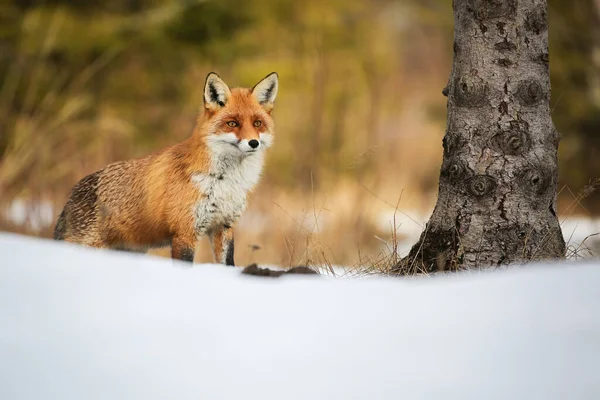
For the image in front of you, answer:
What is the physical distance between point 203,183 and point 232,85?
5.70 metres

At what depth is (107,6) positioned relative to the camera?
32.5 ft

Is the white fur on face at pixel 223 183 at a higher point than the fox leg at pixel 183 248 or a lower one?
higher

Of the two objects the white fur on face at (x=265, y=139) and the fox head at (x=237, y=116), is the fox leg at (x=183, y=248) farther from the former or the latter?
the white fur on face at (x=265, y=139)

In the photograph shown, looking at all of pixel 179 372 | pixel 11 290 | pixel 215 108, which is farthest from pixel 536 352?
pixel 215 108

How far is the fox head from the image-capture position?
4324 millimetres

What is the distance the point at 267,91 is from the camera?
4512 millimetres

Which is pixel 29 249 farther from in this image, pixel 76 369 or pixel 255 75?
pixel 255 75

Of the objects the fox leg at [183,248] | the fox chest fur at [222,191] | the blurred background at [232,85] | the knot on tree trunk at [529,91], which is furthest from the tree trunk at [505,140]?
the blurred background at [232,85]

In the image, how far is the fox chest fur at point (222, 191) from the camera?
432cm

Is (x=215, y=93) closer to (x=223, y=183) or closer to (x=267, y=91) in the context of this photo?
(x=267, y=91)

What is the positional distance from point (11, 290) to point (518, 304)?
1.76 m

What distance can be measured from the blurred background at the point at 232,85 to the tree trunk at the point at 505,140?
3283 millimetres

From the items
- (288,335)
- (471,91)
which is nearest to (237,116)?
(471,91)

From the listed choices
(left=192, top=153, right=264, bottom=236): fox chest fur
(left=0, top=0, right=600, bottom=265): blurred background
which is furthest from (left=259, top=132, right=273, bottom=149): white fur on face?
(left=0, top=0, right=600, bottom=265): blurred background
